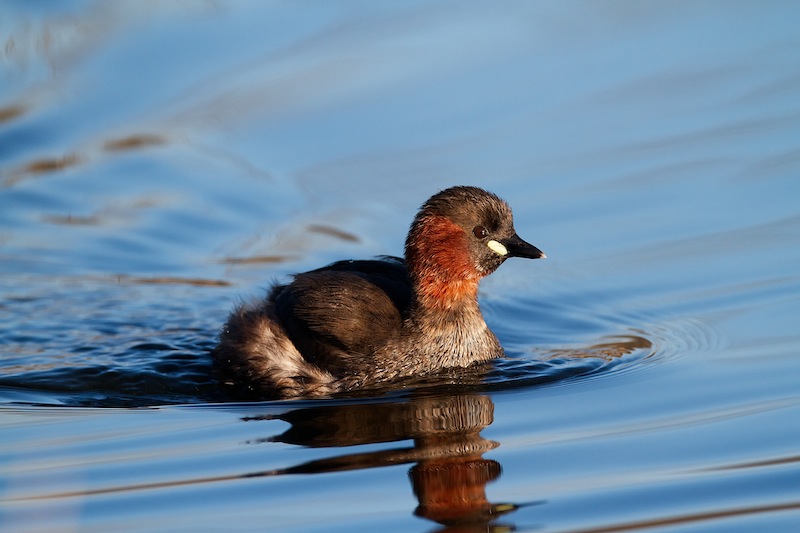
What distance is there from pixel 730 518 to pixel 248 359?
14.2ft

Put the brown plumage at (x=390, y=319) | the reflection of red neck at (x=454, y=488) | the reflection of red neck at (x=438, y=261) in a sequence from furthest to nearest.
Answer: the reflection of red neck at (x=438, y=261) < the brown plumage at (x=390, y=319) < the reflection of red neck at (x=454, y=488)

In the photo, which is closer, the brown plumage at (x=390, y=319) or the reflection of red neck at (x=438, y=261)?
the brown plumage at (x=390, y=319)

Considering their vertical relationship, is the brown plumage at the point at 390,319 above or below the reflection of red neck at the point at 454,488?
above

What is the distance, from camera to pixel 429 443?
24.5 feet

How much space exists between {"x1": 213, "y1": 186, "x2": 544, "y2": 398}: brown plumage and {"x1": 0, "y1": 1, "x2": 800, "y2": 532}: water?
0.98 feet

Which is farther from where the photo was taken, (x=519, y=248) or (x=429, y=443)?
(x=519, y=248)

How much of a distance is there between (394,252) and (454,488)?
5867 mm

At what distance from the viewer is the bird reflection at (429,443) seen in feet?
20.9

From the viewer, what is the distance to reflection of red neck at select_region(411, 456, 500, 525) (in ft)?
20.7

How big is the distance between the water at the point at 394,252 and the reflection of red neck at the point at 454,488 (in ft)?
0.06

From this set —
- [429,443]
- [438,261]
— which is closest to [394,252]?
[438,261]

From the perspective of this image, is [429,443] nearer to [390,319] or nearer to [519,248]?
[390,319]

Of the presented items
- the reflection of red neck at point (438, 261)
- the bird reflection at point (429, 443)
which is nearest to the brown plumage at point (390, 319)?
the reflection of red neck at point (438, 261)

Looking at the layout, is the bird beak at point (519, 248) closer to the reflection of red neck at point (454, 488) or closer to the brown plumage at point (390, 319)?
the brown plumage at point (390, 319)
